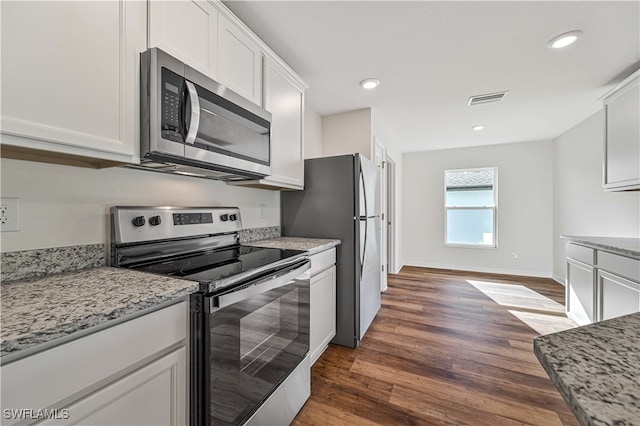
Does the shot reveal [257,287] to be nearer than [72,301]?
No

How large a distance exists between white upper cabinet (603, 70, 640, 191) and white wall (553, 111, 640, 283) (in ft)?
0.62

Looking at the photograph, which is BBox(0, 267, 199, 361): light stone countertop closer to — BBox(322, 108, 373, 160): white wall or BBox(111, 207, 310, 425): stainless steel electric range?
BBox(111, 207, 310, 425): stainless steel electric range

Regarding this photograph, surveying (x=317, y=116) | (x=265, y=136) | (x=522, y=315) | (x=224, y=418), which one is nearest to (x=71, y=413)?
(x=224, y=418)

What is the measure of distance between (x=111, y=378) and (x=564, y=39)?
310 cm

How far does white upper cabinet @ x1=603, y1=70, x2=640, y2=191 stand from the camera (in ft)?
7.18

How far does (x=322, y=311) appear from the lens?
2.06 meters

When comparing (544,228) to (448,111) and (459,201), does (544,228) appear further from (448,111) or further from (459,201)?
(448,111)

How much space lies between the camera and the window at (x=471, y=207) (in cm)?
Result: 504

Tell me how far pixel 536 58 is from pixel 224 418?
3160mm

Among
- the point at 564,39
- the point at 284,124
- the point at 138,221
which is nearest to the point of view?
the point at 138,221

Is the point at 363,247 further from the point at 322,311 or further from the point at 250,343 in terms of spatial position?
the point at 250,343

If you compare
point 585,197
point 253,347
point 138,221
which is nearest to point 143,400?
point 253,347

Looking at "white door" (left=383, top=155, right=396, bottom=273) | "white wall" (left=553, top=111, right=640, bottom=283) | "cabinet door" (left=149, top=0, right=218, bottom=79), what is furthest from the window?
"cabinet door" (left=149, top=0, right=218, bottom=79)

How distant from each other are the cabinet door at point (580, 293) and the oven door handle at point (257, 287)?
275cm
